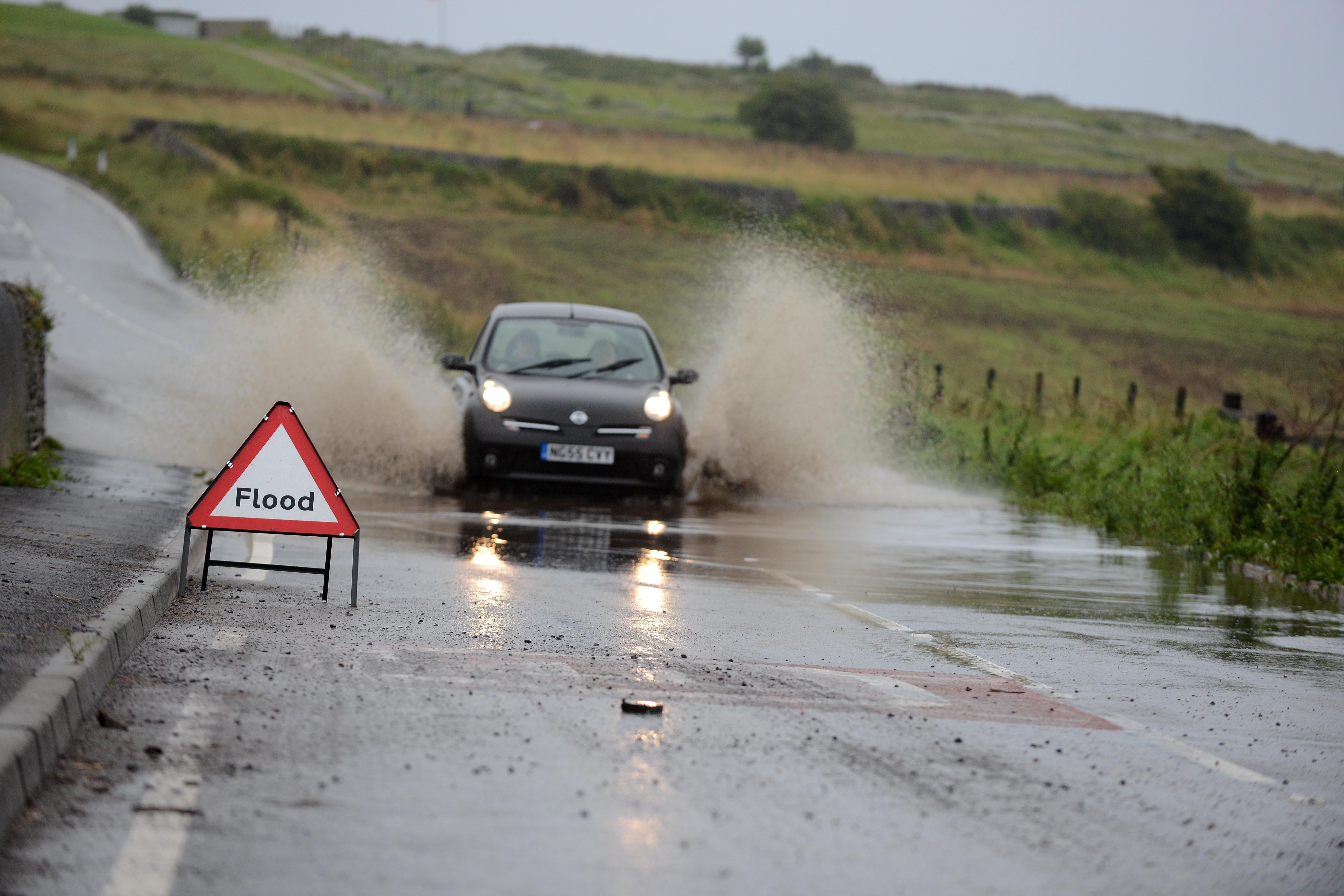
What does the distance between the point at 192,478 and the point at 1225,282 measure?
55.8 meters

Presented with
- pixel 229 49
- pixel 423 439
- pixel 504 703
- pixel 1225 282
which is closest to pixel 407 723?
pixel 504 703

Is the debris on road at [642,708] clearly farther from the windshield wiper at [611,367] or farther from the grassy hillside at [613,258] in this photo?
the grassy hillside at [613,258]

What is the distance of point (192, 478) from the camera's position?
14.3 meters

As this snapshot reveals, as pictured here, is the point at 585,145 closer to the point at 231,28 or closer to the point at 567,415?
the point at 567,415

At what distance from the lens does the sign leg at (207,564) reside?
9.16 metres

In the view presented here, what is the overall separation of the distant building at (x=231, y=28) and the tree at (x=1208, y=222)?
95.9 m

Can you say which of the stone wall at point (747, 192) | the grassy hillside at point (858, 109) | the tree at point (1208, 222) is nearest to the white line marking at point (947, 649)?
the stone wall at point (747, 192)

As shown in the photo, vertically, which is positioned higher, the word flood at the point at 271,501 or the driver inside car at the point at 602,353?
the driver inside car at the point at 602,353

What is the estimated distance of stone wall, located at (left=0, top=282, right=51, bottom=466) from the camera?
1302cm

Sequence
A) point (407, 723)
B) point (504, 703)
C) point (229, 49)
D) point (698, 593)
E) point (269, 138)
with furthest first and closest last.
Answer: point (229, 49) < point (269, 138) < point (698, 593) < point (504, 703) < point (407, 723)

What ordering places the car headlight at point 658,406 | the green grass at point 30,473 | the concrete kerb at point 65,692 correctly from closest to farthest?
the concrete kerb at point 65,692
the green grass at point 30,473
the car headlight at point 658,406

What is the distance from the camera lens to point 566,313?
1652cm

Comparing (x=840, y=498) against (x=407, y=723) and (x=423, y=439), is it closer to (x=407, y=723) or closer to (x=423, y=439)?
(x=423, y=439)

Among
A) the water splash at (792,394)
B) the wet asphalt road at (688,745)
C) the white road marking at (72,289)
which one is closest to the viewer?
the wet asphalt road at (688,745)
